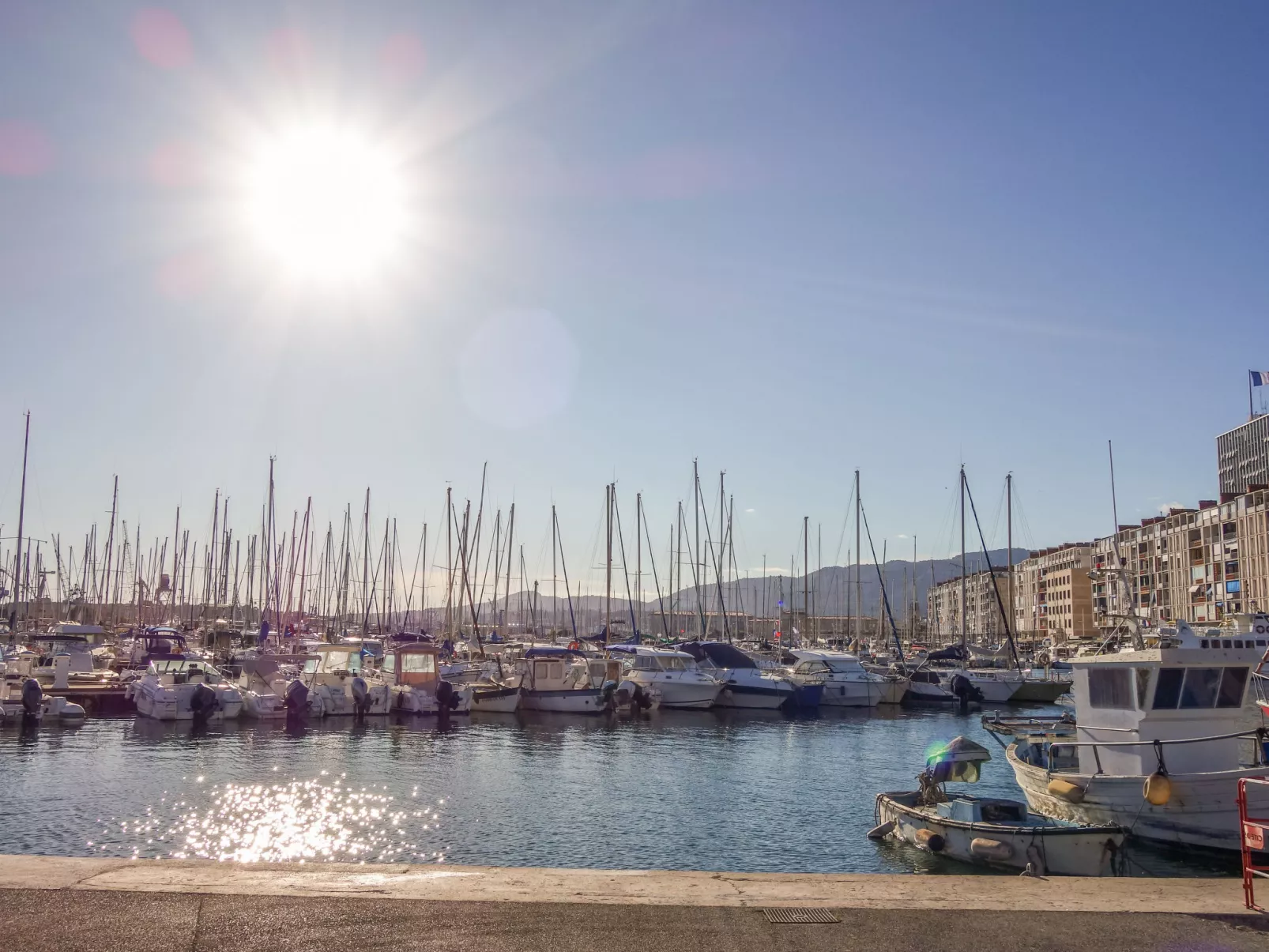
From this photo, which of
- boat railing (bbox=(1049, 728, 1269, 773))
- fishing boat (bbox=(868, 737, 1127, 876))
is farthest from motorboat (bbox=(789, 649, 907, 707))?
boat railing (bbox=(1049, 728, 1269, 773))

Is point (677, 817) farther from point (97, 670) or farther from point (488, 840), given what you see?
point (97, 670)

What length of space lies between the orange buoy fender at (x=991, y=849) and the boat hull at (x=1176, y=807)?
2846 mm

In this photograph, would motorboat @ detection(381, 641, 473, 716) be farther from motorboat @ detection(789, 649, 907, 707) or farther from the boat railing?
the boat railing

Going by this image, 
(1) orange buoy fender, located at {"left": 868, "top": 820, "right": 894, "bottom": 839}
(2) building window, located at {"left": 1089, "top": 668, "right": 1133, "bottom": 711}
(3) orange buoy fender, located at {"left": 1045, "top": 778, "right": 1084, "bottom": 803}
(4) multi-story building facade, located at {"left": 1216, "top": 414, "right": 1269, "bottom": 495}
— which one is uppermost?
(4) multi-story building facade, located at {"left": 1216, "top": 414, "right": 1269, "bottom": 495}

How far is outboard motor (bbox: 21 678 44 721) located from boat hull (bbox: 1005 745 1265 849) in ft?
124

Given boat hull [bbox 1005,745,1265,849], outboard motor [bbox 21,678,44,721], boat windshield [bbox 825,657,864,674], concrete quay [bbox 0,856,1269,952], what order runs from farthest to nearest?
boat windshield [bbox 825,657,864,674] → outboard motor [bbox 21,678,44,721] → boat hull [bbox 1005,745,1265,849] → concrete quay [bbox 0,856,1269,952]

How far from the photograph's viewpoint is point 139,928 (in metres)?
8.05

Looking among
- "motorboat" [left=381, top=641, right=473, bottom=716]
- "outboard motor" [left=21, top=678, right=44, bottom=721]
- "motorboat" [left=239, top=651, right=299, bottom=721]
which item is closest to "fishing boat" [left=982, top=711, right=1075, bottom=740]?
"motorboat" [left=381, top=641, right=473, bottom=716]

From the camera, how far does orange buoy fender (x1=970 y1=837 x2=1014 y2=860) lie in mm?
16797

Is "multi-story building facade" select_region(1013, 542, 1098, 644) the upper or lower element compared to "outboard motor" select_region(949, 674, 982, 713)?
upper

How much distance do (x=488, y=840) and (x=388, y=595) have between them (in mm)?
66339

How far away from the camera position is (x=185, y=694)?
130 feet

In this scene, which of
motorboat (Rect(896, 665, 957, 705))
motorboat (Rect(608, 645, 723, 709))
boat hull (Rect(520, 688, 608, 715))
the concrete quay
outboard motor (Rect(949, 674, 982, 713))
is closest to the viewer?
the concrete quay

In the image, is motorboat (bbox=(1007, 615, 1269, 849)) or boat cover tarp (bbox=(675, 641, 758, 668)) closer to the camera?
motorboat (bbox=(1007, 615, 1269, 849))
